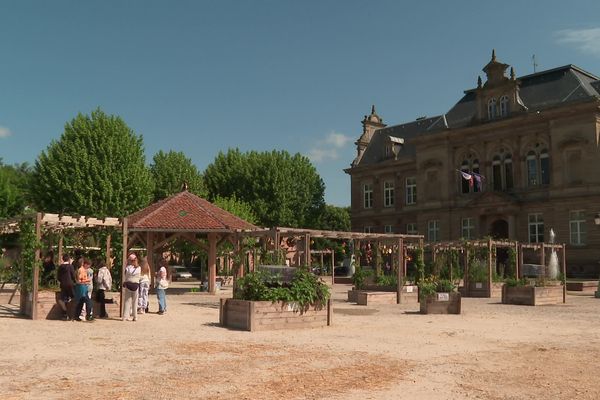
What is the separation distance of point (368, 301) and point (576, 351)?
11.2 meters

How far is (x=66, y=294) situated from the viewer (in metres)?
15.2

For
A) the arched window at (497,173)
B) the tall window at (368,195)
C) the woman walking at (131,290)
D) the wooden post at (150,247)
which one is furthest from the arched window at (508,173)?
the woman walking at (131,290)

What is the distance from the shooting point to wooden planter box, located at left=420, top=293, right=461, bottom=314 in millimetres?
17688

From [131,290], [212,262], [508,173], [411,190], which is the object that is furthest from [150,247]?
[411,190]

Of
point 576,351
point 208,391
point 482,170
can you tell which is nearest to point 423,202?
point 482,170

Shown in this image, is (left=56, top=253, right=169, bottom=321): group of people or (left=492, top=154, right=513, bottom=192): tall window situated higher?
(left=492, top=154, right=513, bottom=192): tall window

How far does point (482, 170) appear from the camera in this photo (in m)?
43.1

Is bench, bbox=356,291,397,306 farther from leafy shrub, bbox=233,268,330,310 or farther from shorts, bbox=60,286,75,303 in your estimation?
shorts, bbox=60,286,75,303

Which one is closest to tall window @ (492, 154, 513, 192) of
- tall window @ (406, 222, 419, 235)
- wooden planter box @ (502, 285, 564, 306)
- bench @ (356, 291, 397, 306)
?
tall window @ (406, 222, 419, 235)

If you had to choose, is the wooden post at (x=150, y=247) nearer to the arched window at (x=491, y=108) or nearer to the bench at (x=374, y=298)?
the bench at (x=374, y=298)

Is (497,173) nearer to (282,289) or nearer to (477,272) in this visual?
(477,272)

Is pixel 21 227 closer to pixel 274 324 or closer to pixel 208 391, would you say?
pixel 274 324

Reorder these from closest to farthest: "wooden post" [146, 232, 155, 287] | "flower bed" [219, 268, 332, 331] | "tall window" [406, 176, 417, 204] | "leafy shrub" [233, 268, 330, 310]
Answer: "flower bed" [219, 268, 332, 331], "leafy shrub" [233, 268, 330, 310], "wooden post" [146, 232, 155, 287], "tall window" [406, 176, 417, 204]

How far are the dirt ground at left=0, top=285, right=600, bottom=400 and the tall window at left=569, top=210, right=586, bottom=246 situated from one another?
23.8 meters
